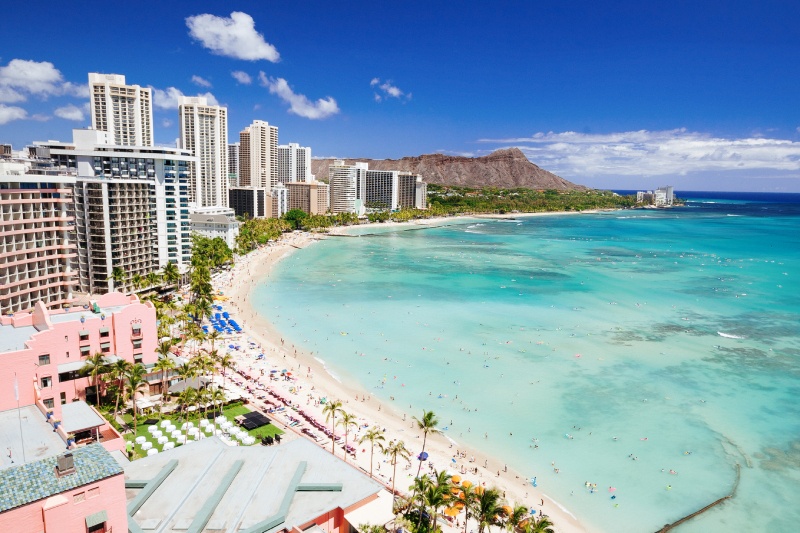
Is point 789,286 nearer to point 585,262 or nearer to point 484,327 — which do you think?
point 585,262

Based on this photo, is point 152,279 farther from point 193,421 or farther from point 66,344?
point 193,421

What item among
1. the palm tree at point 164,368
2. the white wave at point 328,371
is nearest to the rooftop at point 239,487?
the palm tree at point 164,368

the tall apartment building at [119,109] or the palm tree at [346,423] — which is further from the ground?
the tall apartment building at [119,109]

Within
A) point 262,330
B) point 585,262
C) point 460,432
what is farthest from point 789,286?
point 262,330

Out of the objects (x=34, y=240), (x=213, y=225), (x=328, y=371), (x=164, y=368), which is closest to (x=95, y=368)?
(x=164, y=368)

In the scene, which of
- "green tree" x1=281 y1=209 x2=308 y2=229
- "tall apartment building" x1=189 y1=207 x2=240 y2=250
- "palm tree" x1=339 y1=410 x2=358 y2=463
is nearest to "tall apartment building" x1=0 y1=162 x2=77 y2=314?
"palm tree" x1=339 y1=410 x2=358 y2=463

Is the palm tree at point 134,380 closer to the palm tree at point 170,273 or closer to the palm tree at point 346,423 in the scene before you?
the palm tree at point 346,423

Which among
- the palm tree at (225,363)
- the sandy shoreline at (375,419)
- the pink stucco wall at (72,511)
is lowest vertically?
the sandy shoreline at (375,419)
